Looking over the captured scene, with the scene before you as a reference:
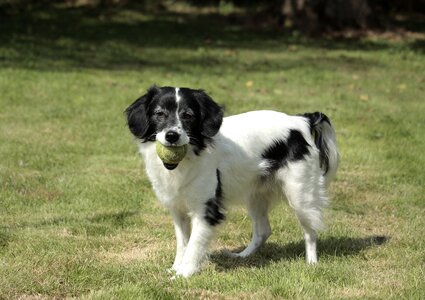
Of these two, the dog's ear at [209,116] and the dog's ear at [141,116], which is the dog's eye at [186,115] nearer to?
the dog's ear at [209,116]

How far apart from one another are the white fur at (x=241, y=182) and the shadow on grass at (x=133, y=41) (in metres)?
11.2

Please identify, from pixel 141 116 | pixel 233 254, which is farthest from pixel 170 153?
pixel 233 254

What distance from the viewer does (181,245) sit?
239 inches

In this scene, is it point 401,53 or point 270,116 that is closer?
point 270,116

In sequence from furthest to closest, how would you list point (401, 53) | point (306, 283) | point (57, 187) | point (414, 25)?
point (414, 25), point (401, 53), point (57, 187), point (306, 283)

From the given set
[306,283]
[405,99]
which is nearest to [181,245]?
[306,283]

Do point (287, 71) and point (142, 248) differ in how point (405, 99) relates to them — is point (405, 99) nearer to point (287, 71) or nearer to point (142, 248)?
point (287, 71)

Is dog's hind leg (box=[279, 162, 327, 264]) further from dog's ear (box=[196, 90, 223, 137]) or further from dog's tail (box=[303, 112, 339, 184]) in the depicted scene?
dog's ear (box=[196, 90, 223, 137])

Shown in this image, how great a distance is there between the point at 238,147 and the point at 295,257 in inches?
46.7

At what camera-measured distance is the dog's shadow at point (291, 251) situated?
643cm

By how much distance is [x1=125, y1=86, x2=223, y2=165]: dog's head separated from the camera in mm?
5594

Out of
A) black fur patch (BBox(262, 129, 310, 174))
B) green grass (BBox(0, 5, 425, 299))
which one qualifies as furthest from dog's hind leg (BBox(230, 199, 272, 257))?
black fur patch (BBox(262, 129, 310, 174))

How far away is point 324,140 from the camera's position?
21.8 ft

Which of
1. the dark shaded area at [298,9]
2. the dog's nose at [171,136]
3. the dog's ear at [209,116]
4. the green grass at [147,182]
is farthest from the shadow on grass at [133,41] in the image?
the dog's nose at [171,136]
